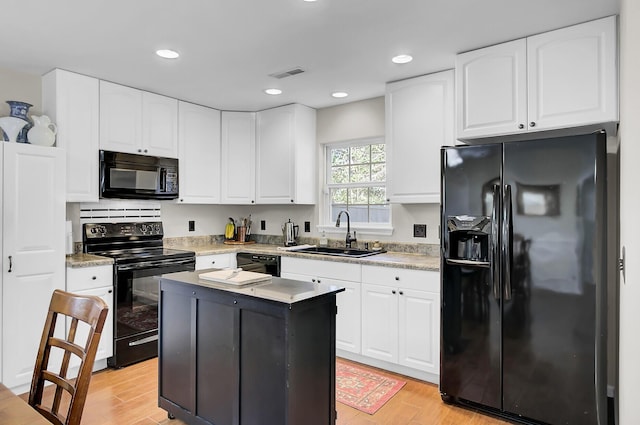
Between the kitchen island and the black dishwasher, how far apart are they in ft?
4.87

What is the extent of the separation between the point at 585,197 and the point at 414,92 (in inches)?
62.8

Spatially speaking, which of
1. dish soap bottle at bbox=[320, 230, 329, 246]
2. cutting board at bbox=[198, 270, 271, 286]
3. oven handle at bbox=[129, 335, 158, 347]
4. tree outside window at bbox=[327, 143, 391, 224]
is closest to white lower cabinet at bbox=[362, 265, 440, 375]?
tree outside window at bbox=[327, 143, 391, 224]

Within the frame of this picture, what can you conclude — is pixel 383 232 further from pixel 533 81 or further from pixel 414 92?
pixel 533 81

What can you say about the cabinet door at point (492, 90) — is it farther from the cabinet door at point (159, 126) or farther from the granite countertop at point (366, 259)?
the cabinet door at point (159, 126)

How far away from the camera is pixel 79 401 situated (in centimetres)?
121

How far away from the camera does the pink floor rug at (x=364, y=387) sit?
2672 mm

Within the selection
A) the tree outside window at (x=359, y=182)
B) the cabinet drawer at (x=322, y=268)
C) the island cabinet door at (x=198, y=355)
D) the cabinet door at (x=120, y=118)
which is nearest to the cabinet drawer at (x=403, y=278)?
the cabinet drawer at (x=322, y=268)

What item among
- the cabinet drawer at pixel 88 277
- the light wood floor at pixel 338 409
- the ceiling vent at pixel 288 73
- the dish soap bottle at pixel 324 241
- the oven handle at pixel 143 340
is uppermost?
the ceiling vent at pixel 288 73

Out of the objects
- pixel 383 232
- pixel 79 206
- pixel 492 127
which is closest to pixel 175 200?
pixel 79 206

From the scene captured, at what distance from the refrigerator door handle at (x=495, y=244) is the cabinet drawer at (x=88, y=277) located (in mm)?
2850

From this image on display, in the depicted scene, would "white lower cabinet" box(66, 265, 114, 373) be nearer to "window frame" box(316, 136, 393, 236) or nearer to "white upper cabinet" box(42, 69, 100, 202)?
"white upper cabinet" box(42, 69, 100, 202)

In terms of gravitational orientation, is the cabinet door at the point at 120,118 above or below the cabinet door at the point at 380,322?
above

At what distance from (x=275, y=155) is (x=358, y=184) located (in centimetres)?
96

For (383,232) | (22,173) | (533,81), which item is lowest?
(383,232)
